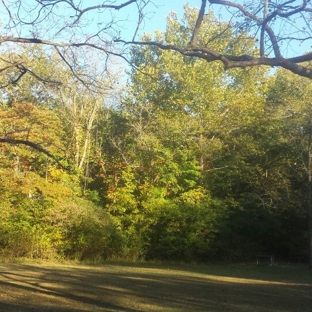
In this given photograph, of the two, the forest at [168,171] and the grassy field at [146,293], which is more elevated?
the forest at [168,171]

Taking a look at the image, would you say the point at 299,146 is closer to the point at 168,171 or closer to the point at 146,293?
the point at 168,171

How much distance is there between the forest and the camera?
89.2ft

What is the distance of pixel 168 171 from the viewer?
30391mm

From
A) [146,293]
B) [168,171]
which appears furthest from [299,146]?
[146,293]

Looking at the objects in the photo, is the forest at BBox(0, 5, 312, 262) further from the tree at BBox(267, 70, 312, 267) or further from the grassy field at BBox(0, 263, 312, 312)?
the grassy field at BBox(0, 263, 312, 312)

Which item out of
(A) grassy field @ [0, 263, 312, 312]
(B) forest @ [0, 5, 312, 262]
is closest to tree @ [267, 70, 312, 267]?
(B) forest @ [0, 5, 312, 262]

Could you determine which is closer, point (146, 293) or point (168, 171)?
point (146, 293)

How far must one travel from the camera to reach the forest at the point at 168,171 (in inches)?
1071

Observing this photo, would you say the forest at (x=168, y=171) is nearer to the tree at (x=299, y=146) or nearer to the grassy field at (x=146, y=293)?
the tree at (x=299, y=146)

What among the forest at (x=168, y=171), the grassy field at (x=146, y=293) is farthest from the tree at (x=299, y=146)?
the grassy field at (x=146, y=293)

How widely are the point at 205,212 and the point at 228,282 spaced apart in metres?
10.2

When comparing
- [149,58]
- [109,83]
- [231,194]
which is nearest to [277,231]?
[231,194]

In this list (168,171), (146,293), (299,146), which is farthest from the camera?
(168,171)

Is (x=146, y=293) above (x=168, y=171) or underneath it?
underneath
